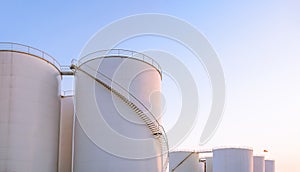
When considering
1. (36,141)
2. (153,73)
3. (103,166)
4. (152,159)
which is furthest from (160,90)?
(36,141)

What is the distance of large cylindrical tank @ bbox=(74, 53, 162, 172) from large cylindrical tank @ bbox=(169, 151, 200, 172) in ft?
72.8

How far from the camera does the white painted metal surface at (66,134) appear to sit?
100.0 feet

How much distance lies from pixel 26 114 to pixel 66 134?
21.6 ft

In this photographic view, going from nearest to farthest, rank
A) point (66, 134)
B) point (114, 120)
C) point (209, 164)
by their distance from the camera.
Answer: point (114, 120) < point (66, 134) < point (209, 164)

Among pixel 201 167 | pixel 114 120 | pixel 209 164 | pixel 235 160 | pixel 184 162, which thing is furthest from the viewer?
pixel 209 164

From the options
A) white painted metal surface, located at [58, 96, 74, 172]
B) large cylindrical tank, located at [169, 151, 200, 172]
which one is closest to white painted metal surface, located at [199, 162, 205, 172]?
large cylindrical tank, located at [169, 151, 200, 172]

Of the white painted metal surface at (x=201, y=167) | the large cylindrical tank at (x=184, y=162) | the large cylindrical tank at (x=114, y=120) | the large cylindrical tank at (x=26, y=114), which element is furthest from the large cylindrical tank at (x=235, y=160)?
the large cylindrical tank at (x=26, y=114)

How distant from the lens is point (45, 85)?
2717 cm

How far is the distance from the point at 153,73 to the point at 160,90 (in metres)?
1.52

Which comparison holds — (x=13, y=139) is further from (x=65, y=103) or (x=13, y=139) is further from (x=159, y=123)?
(x=159, y=123)

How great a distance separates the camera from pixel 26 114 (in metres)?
25.2

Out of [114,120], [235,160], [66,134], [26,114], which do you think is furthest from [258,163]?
[26,114]

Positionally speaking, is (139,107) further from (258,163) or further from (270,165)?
(270,165)

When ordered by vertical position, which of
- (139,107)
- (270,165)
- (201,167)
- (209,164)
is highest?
(139,107)
